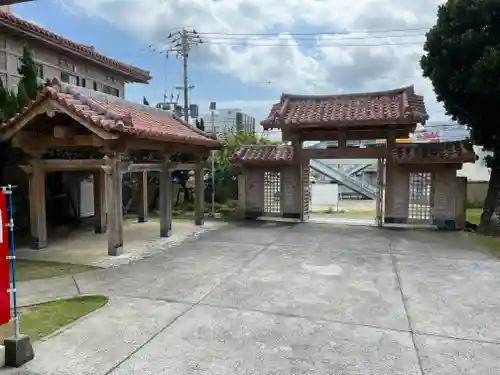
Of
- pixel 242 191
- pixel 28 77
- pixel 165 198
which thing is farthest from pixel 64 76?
pixel 242 191

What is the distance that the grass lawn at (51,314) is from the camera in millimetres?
4707

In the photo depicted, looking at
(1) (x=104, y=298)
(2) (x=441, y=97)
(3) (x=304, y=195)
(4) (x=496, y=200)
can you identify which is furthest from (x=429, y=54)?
(1) (x=104, y=298)

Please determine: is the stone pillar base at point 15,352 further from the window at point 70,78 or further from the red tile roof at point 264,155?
the window at point 70,78

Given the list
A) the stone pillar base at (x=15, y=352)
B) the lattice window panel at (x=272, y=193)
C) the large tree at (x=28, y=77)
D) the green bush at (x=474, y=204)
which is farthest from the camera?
the green bush at (x=474, y=204)

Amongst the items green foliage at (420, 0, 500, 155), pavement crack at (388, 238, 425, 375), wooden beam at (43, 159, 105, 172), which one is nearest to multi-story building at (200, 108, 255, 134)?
green foliage at (420, 0, 500, 155)

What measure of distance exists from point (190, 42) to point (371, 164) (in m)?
15.0

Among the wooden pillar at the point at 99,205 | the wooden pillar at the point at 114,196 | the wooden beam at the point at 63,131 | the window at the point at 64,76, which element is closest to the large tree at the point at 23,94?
the wooden beam at the point at 63,131

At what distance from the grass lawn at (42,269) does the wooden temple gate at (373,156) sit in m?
7.46

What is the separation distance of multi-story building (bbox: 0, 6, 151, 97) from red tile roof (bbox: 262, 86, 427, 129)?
701 cm

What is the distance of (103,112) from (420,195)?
985 centimetres

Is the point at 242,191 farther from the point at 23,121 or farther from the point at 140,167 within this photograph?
the point at 23,121

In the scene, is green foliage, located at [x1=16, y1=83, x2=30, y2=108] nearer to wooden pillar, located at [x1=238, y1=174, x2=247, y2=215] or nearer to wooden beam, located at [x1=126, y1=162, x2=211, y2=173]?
wooden beam, located at [x1=126, y1=162, x2=211, y2=173]

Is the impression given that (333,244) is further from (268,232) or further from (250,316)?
(250,316)

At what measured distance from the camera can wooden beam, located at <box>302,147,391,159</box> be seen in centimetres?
1252
